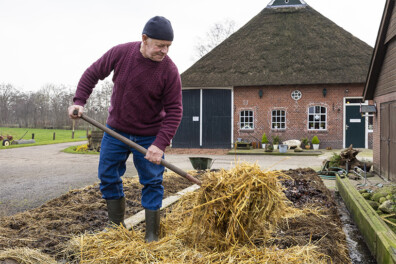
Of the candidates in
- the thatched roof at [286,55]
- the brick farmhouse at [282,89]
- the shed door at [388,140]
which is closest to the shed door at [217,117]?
the brick farmhouse at [282,89]

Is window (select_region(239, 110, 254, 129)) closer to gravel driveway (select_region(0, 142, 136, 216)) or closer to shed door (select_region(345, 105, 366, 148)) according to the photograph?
shed door (select_region(345, 105, 366, 148))

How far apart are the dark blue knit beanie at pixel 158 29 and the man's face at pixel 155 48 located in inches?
1.5

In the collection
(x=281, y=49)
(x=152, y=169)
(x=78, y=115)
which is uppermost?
(x=281, y=49)

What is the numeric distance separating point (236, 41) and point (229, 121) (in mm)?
5451

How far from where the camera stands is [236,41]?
73.4 ft

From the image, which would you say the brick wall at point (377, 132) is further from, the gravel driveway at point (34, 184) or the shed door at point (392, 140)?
the gravel driveway at point (34, 184)

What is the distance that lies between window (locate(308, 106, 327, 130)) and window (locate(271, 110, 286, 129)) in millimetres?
1358

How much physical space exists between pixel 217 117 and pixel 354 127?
23.8 ft

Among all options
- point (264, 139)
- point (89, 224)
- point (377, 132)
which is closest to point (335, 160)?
point (377, 132)

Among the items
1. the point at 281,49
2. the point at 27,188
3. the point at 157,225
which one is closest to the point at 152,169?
the point at 157,225

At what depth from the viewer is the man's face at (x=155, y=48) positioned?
3039mm

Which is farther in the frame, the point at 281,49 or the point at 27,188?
the point at 281,49

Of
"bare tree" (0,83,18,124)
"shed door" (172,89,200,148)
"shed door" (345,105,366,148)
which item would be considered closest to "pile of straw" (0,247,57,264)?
"shed door" (172,89,200,148)

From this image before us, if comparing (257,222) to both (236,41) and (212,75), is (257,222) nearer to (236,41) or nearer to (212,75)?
(212,75)
